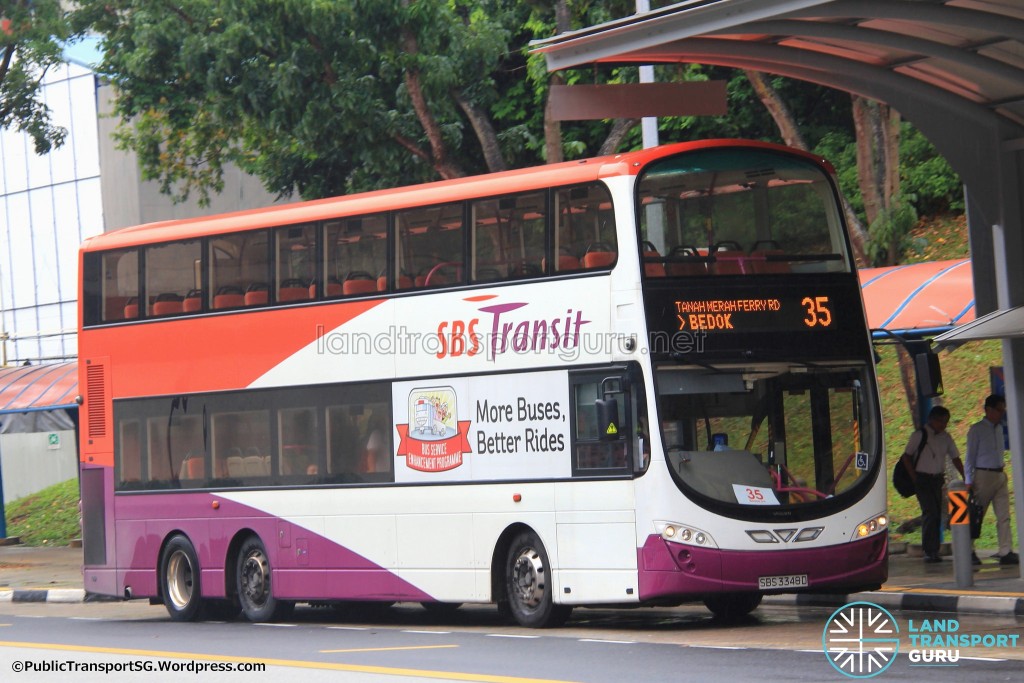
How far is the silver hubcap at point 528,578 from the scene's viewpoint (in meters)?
15.1

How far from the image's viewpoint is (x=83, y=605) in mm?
23594

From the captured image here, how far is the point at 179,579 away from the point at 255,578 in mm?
1392

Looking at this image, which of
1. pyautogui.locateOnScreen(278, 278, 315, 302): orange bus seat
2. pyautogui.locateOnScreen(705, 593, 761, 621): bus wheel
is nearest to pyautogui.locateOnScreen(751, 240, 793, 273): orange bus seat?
pyautogui.locateOnScreen(705, 593, 761, 621): bus wheel

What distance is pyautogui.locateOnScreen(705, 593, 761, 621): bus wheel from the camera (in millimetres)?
15262

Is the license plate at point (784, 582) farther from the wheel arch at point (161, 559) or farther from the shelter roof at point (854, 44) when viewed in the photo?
the wheel arch at point (161, 559)

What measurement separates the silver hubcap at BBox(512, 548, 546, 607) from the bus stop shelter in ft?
15.1

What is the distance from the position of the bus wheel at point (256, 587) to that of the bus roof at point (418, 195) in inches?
145

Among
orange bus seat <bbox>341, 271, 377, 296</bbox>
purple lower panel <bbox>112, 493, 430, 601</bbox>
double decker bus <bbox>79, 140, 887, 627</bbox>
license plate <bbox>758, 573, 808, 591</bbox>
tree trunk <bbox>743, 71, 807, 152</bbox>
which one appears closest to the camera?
license plate <bbox>758, 573, 808, 591</bbox>

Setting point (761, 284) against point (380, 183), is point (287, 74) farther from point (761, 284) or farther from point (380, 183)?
point (761, 284)

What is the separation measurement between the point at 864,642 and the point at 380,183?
17.8m

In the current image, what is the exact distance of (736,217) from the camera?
14445mm

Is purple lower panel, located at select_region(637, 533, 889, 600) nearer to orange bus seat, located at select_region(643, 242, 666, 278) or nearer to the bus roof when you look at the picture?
orange bus seat, located at select_region(643, 242, 666, 278)

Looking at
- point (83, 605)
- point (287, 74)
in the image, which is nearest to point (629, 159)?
point (287, 74)

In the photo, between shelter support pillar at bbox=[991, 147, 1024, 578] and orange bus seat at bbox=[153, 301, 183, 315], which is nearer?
shelter support pillar at bbox=[991, 147, 1024, 578]
